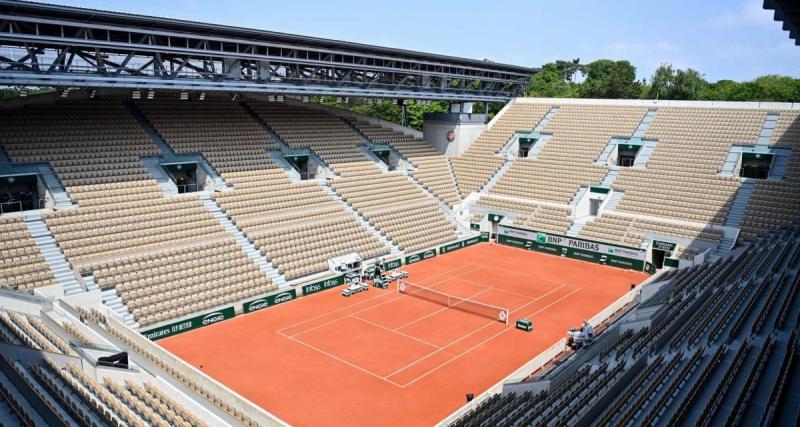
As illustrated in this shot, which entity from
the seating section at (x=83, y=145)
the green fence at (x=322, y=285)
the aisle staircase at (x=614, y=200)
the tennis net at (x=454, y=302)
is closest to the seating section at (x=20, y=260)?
the seating section at (x=83, y=145)

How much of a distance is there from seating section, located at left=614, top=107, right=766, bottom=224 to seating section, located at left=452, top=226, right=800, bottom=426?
12.5 meters

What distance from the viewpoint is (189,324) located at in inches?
906

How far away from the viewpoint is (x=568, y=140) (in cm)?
4403

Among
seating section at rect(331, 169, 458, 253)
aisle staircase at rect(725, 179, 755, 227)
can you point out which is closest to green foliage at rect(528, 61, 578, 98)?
aisle staircase at rect(725, 179, 755, 227)

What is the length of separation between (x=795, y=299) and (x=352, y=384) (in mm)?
15114

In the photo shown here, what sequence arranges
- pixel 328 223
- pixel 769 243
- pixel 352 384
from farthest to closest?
1. pixel 328 223
2. pixel 769 243
3. pixel 352 384

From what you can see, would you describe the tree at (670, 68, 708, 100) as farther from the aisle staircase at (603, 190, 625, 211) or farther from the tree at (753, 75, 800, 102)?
the aisle staircase at (603, 190, 625, 211)

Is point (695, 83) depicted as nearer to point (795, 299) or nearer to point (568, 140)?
point (568, 140)

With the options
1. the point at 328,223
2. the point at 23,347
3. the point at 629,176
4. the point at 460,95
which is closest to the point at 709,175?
the point at 629,176

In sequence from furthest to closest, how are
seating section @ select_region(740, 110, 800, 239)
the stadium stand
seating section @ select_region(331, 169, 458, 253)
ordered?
seating section @ select_region(331, 169, 458, 253)
seating section @ select_region(740, 110, 800, 239)
the stadium stand

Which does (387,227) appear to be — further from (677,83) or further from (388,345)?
(677,83)

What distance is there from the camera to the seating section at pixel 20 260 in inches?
843

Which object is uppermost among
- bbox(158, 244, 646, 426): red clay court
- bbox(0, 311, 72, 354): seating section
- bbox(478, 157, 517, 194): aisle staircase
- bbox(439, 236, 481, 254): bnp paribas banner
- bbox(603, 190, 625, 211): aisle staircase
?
bbox(478, 157, 517, 194): aisle staircase

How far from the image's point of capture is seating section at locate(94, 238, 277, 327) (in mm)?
23125
